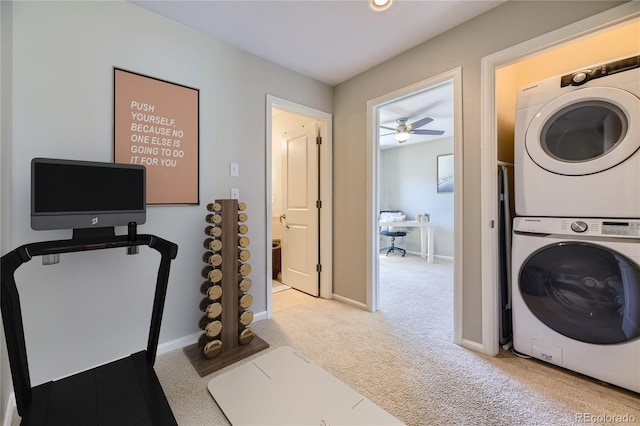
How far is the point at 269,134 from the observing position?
8.30 feet

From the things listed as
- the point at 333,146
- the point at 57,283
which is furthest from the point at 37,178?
the point at 333,146

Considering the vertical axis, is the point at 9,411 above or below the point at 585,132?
below

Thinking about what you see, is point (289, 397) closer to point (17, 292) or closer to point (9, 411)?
point (17, 292)

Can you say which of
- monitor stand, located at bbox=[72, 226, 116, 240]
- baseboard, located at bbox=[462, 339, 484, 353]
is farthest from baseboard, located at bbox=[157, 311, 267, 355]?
baseboard, located at bbox=[462, 339, 484, 353]

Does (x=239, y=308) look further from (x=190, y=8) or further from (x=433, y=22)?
(x=433, y=22)

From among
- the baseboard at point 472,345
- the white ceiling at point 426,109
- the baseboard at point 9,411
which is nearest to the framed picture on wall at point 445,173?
the white ceiling at point 426,109

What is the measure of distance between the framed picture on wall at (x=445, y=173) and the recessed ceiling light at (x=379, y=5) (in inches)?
164

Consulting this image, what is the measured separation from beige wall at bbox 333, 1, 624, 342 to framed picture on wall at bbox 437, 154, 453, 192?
11.0 ft

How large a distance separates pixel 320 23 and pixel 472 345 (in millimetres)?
2667

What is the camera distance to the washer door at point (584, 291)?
146cm

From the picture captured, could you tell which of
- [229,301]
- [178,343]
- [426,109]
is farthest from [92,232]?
[426,109]

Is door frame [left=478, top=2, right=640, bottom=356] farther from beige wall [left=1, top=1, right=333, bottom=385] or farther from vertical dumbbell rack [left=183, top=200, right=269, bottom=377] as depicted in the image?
beige wall [left=1, top=1, right=333, bottom=385]

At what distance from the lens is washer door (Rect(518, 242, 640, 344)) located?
1459 millimetres

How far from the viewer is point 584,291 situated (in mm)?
1604
